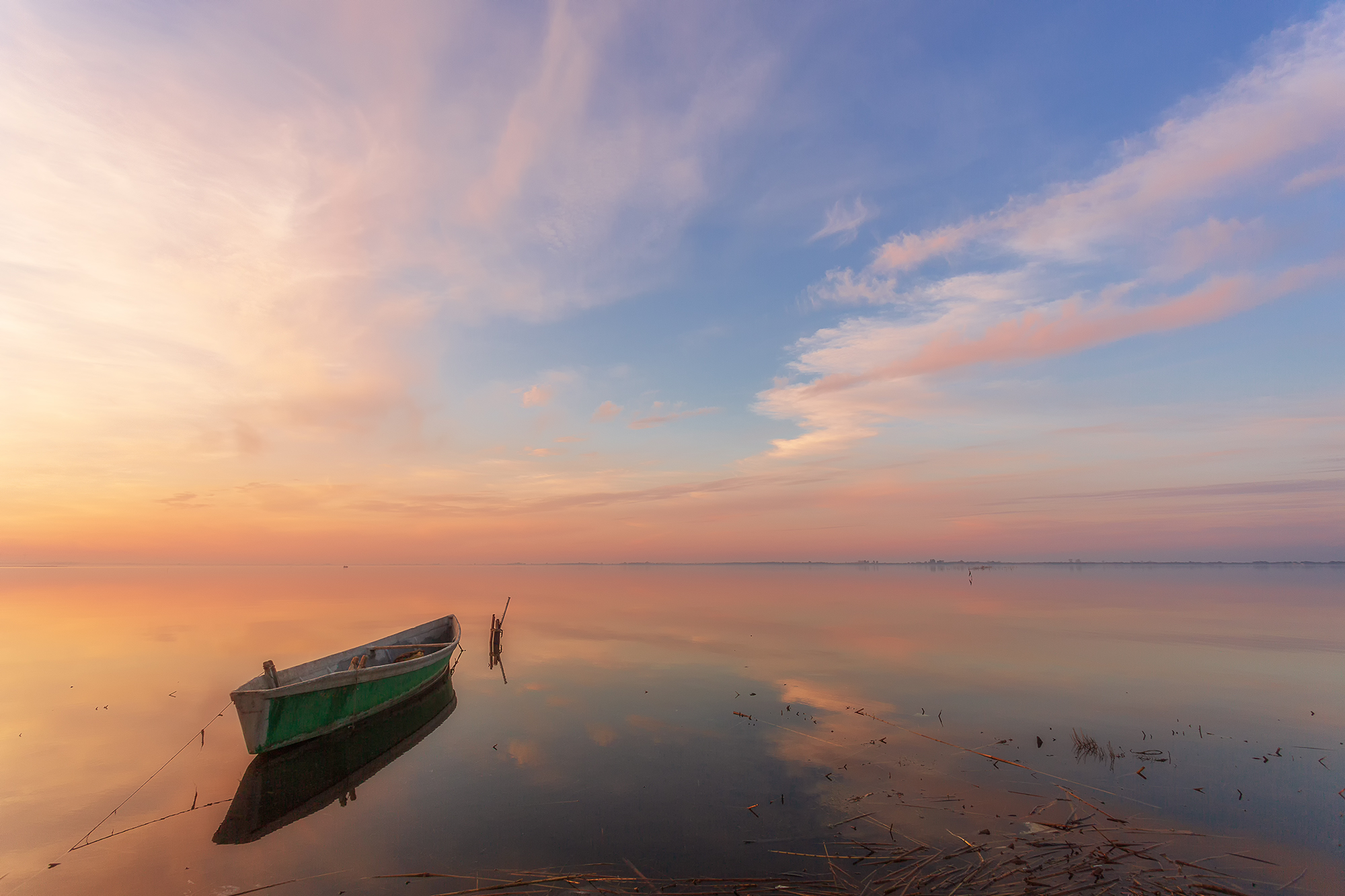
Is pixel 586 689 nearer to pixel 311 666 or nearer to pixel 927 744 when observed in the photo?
pixel 311 666

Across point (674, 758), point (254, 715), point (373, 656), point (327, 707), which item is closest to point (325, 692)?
point (327, 707)

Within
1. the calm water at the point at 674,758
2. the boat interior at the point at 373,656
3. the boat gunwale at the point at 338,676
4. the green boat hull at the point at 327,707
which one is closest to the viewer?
the calm water at the point at 674,758

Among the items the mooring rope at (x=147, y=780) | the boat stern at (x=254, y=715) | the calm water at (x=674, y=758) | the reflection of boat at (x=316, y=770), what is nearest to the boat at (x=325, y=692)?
the boat stern at (x=254, y=715)

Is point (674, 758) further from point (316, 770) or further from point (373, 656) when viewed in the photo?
point (373, 656)

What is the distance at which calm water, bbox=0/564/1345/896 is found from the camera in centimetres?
1062

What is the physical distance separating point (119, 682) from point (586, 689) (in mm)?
20527

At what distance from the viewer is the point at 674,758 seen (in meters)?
15.6

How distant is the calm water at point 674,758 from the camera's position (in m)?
10.6

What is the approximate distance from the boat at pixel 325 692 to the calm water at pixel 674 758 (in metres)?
0.88

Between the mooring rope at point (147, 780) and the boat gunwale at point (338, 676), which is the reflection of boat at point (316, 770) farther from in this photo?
the mooring rope at point (147, 780)

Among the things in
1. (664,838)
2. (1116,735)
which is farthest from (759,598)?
(664,838)

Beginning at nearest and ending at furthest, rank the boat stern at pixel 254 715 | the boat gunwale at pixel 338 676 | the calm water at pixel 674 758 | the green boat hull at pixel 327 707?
the calm water at pixel 674 758 < the boat stern at pixel 254 715 < the boat gunwale at pixel 338 676 < the green boat hull at pixel 327 707

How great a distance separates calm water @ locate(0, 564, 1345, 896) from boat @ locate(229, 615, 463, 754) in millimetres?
881

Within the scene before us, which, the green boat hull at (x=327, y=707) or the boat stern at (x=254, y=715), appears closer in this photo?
the boat stern at (x=254, y=715)
